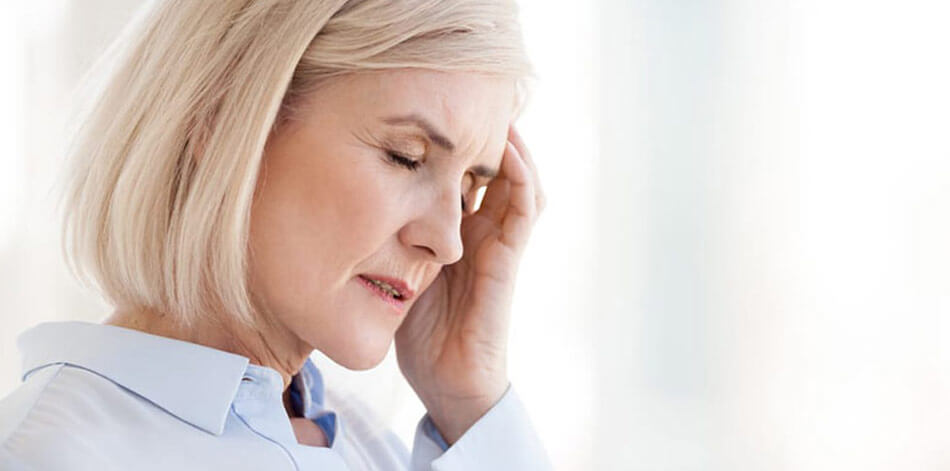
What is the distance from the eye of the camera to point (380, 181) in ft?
4.05

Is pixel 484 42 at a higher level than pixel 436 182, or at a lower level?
higher

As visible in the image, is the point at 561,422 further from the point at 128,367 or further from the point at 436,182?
the point at 128,367

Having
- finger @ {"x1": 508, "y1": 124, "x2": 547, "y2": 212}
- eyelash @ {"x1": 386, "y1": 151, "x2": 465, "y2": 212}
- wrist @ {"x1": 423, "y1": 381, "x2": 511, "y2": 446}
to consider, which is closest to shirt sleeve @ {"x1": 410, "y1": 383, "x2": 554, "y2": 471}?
wrist @ {"x1": 423, "y1": 381, "x2": 511, "y2": 446}

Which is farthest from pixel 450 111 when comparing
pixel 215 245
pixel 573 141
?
pixel 573 141

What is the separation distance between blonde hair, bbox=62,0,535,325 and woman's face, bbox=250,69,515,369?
0.08ft

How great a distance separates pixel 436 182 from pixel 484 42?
18 centimetres

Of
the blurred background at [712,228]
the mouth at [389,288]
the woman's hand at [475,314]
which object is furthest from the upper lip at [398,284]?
the blurred background at [712,228]

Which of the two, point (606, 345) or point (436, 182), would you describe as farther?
point (606, 345)

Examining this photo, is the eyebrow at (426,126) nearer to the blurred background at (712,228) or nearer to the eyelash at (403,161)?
the eyelash at (403,161)

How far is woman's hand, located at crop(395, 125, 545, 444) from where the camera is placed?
1587 millimetres

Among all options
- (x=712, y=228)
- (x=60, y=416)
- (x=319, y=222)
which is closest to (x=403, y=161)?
(x=319, y=222)

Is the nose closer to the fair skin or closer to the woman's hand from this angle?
the fair skin

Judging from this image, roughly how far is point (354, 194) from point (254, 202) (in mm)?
119

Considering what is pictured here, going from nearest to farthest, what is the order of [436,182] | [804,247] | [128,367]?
[128,367] < [436,182] < [804,247]
